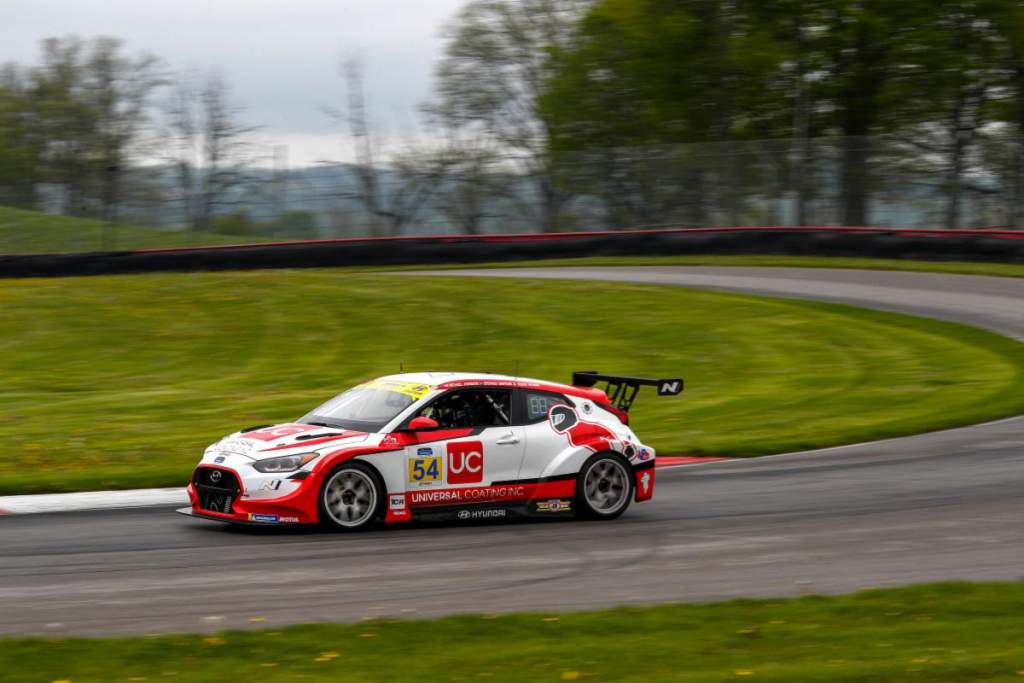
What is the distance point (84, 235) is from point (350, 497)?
26.9m

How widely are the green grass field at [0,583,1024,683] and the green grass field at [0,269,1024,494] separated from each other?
6.46m

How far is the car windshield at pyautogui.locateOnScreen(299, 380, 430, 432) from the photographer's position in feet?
37.9

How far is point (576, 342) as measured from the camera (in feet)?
77.2

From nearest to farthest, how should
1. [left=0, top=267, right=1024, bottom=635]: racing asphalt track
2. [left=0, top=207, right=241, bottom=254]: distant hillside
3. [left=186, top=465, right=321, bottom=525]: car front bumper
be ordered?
1. [left=0, top=267, right=1024, bottom=635]: racing asphalt track
2. [left=186, top=465, right=321, bottom=525]: car front bumper
3. [left=0, top=207, right=241, bottom=254]: distant hillside

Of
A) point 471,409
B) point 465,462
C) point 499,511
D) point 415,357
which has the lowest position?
point 499,511

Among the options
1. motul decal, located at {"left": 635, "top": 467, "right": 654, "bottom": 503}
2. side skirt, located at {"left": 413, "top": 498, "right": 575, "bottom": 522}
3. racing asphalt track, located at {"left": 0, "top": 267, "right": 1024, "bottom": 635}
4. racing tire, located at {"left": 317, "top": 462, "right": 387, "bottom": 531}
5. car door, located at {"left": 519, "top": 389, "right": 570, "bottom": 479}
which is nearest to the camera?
racing asphalt track, located at {"left": 0, "top": 267, "right": 1024, "bottom": 635}

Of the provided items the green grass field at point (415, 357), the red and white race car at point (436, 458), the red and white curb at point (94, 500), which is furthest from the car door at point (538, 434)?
the green grass field at point (415, 357)

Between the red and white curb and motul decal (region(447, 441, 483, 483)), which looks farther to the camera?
the red and white curb

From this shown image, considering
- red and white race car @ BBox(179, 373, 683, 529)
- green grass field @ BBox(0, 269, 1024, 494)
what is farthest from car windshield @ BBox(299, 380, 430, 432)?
green grass field @ BBox(0, 269, 1024, 494)

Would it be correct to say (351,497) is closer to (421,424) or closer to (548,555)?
(421,424)

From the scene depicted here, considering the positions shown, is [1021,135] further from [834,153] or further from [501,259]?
[501,259]

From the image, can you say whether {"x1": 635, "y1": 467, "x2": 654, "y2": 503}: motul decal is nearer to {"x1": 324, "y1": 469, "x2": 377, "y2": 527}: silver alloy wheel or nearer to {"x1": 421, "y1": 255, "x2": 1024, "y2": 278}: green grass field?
{"x1": 324, "y1": 469, "x2": 377, "y2": 527}: silver alloy wheel

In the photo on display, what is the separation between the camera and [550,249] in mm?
36781

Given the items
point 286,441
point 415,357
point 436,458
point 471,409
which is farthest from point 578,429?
point 415,357
